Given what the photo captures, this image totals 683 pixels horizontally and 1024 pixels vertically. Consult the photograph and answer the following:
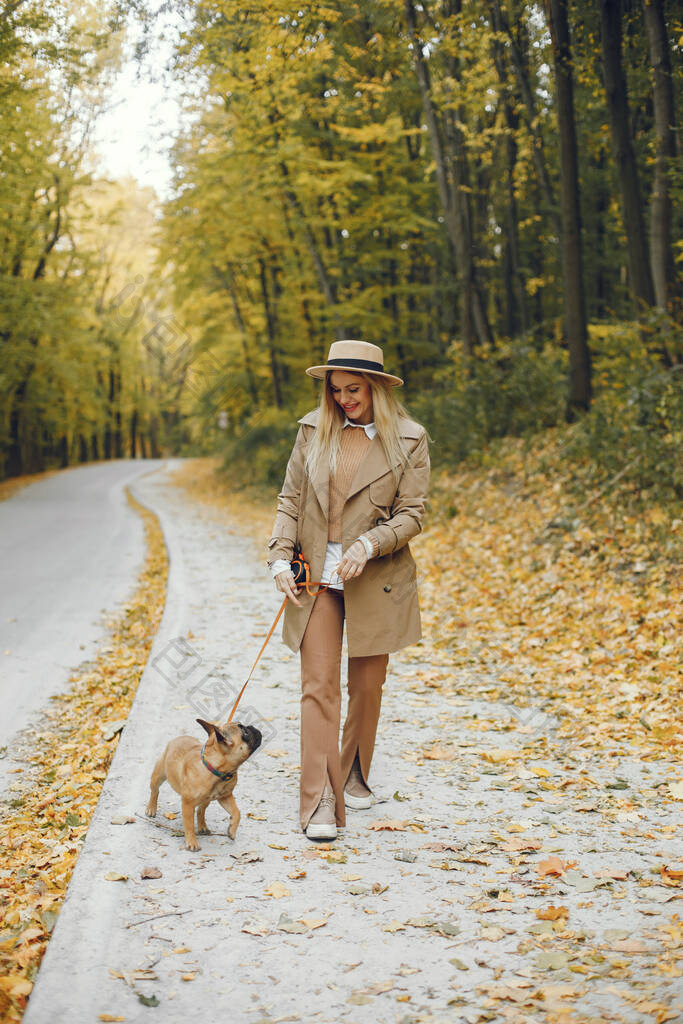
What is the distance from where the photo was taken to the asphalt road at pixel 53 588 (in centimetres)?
724

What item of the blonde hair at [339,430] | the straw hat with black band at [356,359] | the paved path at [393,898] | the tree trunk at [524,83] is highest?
the tree trunk at [524,83]

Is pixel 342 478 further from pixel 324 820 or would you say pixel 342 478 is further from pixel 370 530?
pixel 324 820

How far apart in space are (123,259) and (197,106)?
32816mm

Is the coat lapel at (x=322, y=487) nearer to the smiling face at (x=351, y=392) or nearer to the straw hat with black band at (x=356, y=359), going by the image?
the smiling face at (x=351, y=392)

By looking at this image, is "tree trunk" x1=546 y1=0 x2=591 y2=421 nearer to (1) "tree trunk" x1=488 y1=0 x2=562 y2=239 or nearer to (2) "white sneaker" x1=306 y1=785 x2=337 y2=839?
(1) "tree trunk" x1=488 y1=0 x2=562 y2=239

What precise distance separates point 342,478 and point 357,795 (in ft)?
5.66

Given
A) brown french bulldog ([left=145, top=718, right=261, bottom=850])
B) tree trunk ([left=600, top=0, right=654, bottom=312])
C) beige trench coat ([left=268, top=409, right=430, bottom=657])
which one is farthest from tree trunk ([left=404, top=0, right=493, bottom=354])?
brown french bulldog ([left=145, top=718, right=261, bottom=850])

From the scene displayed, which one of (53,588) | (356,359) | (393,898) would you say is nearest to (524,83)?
(53,588)

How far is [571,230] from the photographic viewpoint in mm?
13453

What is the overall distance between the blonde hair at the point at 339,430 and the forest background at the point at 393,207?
18.0 ft

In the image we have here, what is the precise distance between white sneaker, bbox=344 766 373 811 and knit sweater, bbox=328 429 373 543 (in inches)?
53.6

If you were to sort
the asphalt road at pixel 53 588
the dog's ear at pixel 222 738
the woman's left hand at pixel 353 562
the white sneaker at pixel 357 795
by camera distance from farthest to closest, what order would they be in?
1. the asphalt road at pixel 53 588
2. the white sneaker at pixel 357 795
3. the woman's left hand at pixel 353 562
4. the dog's ear at pixel 222 738

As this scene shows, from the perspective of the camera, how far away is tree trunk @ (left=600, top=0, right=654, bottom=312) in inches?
455

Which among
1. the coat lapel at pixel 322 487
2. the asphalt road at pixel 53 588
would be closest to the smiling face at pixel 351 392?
the coat lapel at pixel 322 487
